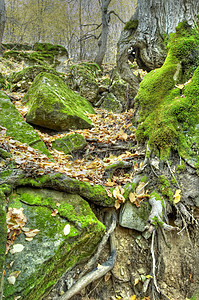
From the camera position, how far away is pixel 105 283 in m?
2.49

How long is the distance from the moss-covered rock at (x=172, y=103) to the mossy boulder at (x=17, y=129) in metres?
2.16

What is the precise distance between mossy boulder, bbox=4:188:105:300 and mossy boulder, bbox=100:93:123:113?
5454mm

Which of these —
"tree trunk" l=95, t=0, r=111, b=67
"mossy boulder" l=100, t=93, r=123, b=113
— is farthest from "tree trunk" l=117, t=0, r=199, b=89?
"tree trunk" l=95, t=0, r=111, b=67

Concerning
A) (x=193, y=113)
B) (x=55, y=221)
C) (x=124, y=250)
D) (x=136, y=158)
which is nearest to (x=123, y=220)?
(x=124, y=250)

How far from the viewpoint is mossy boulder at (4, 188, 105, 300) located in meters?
1.74

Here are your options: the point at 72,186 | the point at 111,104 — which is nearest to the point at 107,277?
the point at 72,186

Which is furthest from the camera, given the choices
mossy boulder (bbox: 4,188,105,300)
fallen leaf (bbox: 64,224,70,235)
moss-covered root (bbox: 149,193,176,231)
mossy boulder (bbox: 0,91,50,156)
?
mossy boulder (bbox: 0,91,50,156)

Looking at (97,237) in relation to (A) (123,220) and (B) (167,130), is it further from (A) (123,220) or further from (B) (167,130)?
(B) (167,130)

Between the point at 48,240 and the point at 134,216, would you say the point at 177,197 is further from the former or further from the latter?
the point at 48,240

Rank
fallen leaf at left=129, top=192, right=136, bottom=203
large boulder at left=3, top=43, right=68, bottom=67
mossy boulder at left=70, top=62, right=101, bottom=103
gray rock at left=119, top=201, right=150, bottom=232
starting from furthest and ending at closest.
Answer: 1. large boulder at left=3, top=43, right=68, bottom=67
2. mossy boulder at left=70, top=62, right=101, bottom=103
3. fallen leaf at left=129, top=192, right=136, bottom=203
4. gray rock at left=119, top=201, right=150, bottom=232

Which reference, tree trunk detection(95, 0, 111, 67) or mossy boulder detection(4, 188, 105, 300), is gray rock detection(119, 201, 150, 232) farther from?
tree trunk detection(95, 0, 111, 67)

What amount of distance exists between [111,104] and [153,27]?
330 cm

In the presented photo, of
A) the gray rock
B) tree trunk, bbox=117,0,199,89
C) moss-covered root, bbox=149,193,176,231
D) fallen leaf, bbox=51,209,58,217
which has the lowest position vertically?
the gray rock

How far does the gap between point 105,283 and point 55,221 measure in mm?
1166
